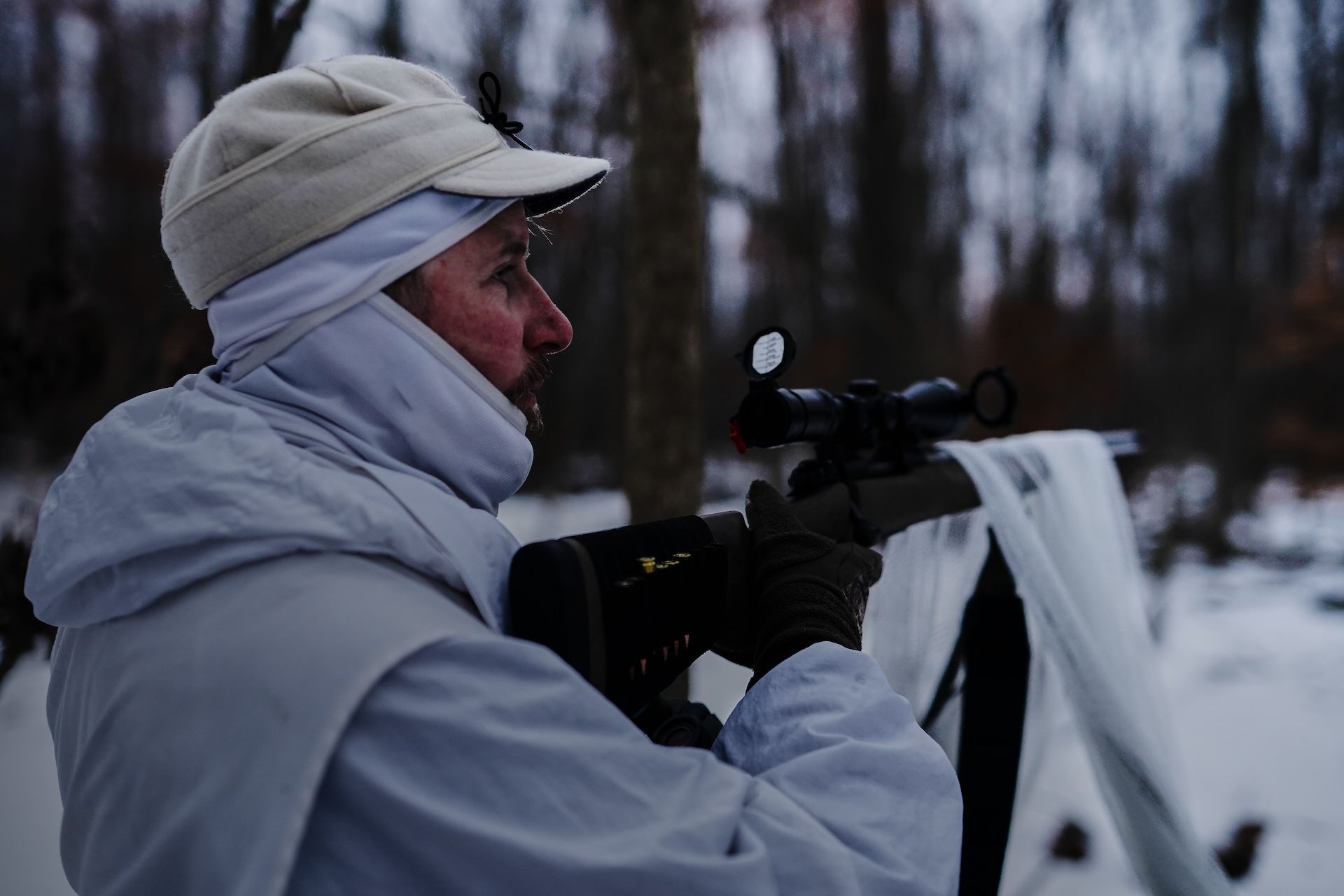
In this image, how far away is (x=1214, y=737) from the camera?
483cm

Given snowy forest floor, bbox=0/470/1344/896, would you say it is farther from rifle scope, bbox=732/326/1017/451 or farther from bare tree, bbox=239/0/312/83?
bare tree, bbox=239/0/312/83

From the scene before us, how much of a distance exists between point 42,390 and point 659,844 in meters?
3.30

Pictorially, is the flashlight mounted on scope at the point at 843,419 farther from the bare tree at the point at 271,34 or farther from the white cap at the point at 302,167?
the bare tree at the point at 271,34

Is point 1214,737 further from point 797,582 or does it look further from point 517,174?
point 517,174

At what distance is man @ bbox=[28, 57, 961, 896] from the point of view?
817 millimetres

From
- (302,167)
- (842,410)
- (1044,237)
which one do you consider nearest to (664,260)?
(842,410)

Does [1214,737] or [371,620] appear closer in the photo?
[371,620]

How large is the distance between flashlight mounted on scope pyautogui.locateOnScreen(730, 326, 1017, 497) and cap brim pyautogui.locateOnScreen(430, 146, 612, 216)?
532mm

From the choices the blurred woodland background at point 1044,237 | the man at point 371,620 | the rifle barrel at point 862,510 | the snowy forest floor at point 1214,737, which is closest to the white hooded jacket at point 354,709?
the man at point 371,620

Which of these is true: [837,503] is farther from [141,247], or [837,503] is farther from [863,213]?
[863,213]

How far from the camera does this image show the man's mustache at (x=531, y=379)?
1296 mm

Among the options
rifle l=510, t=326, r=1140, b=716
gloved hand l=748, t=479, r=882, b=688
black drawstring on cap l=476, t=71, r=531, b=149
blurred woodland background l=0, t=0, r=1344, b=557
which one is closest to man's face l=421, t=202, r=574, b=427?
black drawstring on cap l=476, t=71, r=531, b=149

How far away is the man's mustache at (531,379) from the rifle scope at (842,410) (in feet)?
1.47

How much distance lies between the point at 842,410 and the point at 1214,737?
4322 mm
